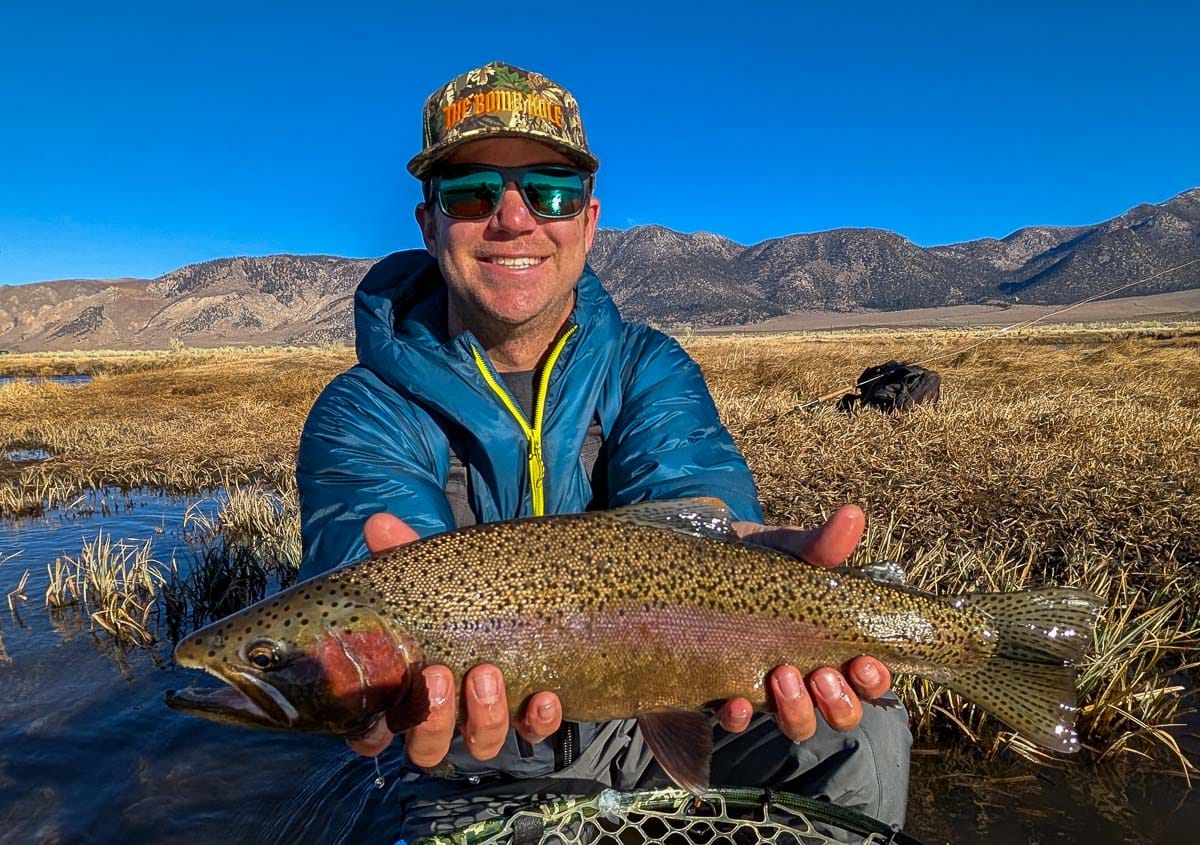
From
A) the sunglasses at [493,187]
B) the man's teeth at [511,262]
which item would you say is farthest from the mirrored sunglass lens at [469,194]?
the man's teeth at [511,262]

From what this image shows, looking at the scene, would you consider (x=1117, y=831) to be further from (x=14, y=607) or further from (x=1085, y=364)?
(x=1085, y=364)

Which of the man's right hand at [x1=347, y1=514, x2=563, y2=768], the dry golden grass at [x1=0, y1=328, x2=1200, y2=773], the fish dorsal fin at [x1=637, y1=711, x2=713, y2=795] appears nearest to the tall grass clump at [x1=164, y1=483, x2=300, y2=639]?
the dry golden grass at [x1=0, y1=328, x2=1200, y2=773]

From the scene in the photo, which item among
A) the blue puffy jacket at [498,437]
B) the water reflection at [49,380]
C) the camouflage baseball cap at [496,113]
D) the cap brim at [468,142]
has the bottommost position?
the blue puffy jacket at [498,437]

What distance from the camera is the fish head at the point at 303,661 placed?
98.1 inches

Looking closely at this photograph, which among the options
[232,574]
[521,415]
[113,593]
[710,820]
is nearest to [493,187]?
[521,415]

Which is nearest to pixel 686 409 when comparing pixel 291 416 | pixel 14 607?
pixel 14 607

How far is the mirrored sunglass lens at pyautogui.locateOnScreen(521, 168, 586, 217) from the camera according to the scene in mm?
3910

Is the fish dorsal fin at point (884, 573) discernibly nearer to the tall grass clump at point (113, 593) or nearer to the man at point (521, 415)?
the man at point (521, 415)

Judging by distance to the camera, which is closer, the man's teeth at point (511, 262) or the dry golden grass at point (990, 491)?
the man's teeth at point (511, 262)

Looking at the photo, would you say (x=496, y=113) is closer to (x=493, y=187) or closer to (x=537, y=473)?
(x=493, y=187)

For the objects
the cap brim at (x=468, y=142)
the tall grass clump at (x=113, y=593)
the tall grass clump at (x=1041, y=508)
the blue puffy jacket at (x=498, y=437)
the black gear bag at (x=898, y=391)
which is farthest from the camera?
the black gear bag at (x=898, y=391)

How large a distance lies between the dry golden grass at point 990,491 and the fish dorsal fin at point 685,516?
2360 millimetres

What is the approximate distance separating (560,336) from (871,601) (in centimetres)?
214

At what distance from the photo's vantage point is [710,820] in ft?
9.77
